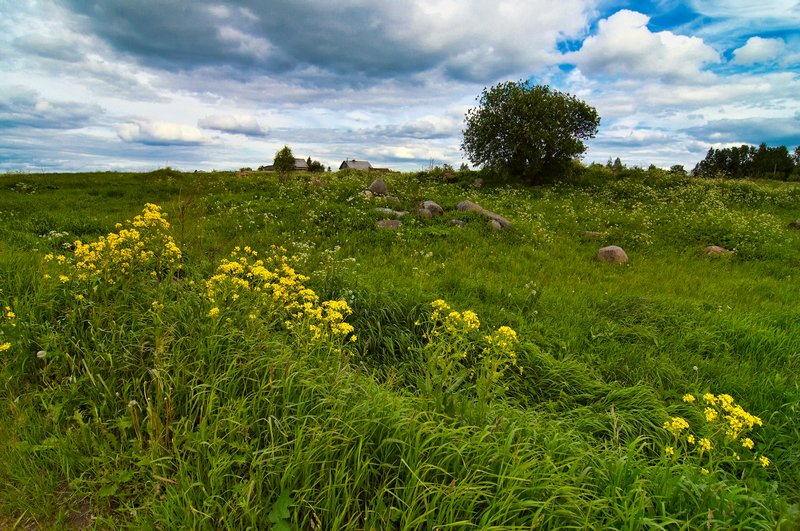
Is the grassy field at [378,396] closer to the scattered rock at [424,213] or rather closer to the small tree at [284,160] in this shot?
the scattered rock at [424,213]

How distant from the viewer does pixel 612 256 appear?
13.5 meters

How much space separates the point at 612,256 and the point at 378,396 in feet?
39.9

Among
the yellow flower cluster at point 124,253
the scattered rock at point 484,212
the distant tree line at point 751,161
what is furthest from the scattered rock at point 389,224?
the distant tree line at point 751,161

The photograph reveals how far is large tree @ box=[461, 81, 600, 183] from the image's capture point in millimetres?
27281

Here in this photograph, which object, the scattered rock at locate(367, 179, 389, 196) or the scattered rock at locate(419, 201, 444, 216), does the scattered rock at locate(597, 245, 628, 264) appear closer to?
the scattered rock at locate(419, 201, 444, 216)

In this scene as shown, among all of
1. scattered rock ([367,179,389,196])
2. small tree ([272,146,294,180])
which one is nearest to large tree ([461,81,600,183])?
scattered rock ([367,179,389,196])

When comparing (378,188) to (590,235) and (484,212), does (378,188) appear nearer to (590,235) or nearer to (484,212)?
(484,212)

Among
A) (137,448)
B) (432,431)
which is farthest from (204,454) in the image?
(432,431)

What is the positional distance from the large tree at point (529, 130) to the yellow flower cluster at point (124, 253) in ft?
82.8

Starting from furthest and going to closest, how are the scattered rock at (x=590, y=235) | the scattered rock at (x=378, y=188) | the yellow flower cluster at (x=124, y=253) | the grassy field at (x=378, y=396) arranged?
the scattered rock at (x=378, y=188) → the scattered rock at (x=590, y=235) → the yellow flower cluster at (x=124, y=253) → the grassy field at (x=378, y=396)

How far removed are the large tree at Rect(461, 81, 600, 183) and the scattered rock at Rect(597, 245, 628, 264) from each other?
49.3 ft

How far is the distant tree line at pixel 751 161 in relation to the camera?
232ft

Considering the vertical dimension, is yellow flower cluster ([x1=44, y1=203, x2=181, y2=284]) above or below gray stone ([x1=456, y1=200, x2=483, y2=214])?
below

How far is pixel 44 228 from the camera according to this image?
43.2 feet
